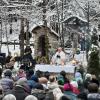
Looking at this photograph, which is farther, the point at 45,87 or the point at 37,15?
the point at 37,15

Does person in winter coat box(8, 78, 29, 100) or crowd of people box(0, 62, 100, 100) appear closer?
crowd of people box(0, 62, 100, 100)

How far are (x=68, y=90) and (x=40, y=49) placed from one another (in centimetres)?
1737

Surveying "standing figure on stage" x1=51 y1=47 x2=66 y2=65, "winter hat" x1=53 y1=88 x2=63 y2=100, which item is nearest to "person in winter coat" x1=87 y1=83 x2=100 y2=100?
"winter hat" x1=53 y1=88 x2=63 y2=100

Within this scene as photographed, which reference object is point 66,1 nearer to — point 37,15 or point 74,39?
point 37,15

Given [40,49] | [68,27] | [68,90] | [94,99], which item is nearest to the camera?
[94,99]

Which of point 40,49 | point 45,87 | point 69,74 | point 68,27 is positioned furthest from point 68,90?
point 68,27

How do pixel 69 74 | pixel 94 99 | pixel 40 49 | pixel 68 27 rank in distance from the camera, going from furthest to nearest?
1. pixel 68 27
2. pixel 40 49
3. pixel 69 74
4. pixel 94 99

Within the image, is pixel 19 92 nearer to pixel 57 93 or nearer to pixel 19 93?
pixel 19 93

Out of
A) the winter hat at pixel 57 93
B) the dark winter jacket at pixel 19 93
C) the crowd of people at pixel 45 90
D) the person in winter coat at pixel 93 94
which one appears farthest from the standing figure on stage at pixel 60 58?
the person in winter coat at pixel 93 94

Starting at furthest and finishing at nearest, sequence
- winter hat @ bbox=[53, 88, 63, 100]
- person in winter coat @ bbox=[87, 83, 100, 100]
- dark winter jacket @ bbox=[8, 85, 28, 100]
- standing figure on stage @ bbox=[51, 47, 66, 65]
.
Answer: standing figure on stage @ bbox=[51, 47, 66, 65], winter hat @ bbox=[53, 88, 63, 100], dark winter jacket @ bbox=[8, 85, 28, 100], person in winter coat @ bbox=[87, 83, 100, 100]

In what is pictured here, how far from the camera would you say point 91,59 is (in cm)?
2191

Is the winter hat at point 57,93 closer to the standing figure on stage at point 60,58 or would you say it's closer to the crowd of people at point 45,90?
the crowd of people at point 45,90

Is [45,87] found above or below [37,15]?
below

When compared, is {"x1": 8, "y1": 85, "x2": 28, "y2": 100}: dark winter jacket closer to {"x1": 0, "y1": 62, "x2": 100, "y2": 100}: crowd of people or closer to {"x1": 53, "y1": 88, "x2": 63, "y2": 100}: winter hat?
{"x1": 0, "y1": 62, "x2": 100, "y2": 100}: crowd of people
